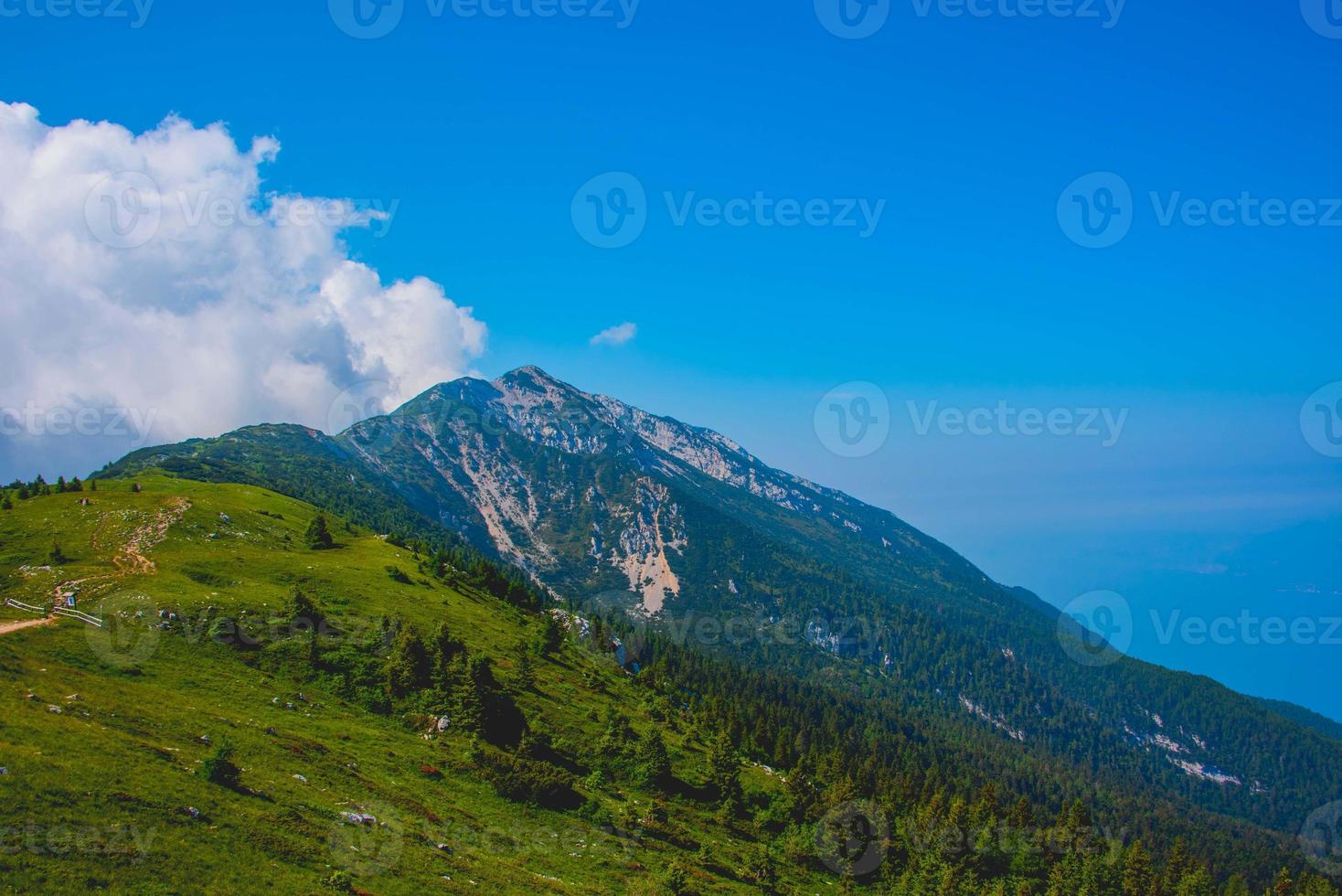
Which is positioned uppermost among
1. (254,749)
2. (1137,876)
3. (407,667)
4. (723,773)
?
(407,667)

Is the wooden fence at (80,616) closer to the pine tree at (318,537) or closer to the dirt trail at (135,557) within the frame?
the dirt trail at (135,557)

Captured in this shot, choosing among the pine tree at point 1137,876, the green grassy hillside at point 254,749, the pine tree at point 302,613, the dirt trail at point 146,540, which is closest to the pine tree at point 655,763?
the green grassy hillside at point 254,749

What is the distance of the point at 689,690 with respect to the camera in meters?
170

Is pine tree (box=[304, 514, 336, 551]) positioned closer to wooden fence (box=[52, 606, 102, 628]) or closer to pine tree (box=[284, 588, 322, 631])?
pine tree (box=[284, 588, 322, 631])

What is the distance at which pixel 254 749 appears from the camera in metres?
41.2

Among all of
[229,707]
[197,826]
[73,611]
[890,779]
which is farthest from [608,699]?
[890,779]

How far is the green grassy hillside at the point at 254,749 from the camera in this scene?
2820 centimetres

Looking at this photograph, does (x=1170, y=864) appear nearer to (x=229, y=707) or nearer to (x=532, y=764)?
(x=532, y=764)

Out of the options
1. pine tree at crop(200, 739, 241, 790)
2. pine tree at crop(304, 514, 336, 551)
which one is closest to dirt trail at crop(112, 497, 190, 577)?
pine tree at crop(304, 514, 336, 551)

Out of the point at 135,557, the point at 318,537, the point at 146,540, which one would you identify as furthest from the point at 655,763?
the point at 318,537

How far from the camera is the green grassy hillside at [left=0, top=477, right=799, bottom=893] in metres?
28.2

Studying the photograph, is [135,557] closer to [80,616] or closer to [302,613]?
[80,616]

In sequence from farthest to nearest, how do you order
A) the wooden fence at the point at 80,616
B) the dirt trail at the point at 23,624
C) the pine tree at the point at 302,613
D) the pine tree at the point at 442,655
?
the pine tree at the point at 302,613 → the pine tree at the point at 442,655 → the wooden fence at the point at 80,616 → the dirt trail at the point at 23,624

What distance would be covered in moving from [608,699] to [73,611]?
61148mm
